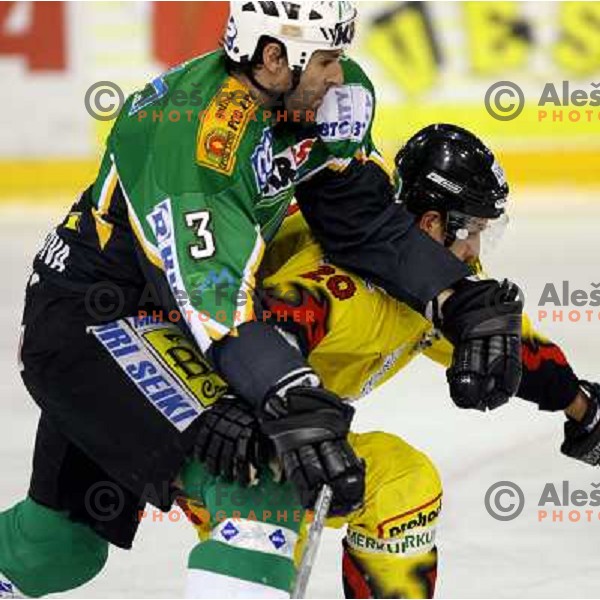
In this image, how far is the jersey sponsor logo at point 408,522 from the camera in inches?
136

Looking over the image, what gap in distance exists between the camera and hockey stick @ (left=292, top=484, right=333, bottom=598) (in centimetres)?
305

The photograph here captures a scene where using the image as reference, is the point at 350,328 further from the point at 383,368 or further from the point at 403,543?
the point at 403,543

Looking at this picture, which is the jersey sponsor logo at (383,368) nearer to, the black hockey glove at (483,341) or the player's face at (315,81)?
the black hockey glove at (483,341)

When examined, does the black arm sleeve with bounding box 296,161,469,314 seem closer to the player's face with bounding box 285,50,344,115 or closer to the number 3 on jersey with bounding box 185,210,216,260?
the player's face with bounding box 285,50,344,115

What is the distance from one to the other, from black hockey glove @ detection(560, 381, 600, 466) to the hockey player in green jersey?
1.39 ft

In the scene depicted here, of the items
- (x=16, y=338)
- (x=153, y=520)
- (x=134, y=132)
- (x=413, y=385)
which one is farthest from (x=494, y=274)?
(x=134, y=132)

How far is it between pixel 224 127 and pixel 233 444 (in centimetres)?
51

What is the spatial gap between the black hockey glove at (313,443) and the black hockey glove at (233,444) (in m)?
0.06

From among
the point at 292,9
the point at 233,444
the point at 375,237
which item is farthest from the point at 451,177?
the point at 233,444

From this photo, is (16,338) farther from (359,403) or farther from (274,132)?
(274,132)

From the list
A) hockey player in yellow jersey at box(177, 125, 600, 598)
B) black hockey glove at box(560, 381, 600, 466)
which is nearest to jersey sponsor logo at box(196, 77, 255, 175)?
hockey player in yellow jersey at box(177, 125, 600, 598)

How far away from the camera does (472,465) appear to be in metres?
4.87

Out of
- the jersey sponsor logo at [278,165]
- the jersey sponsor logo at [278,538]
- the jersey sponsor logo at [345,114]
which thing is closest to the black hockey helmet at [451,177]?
the jersey sponsor logo at [345,114]

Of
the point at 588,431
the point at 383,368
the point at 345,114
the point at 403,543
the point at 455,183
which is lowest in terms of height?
the point at 403,543
